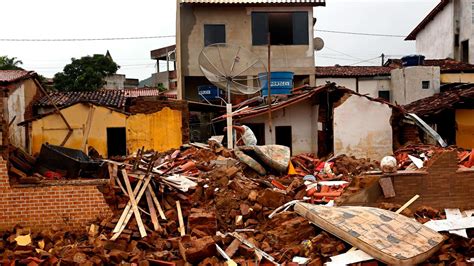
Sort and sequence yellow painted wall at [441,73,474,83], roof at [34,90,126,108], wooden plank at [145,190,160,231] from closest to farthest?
wooden plank at [145,190,160,231]
roof at [34,90,126,108]
yellow painted wall at [441,73,474,83]

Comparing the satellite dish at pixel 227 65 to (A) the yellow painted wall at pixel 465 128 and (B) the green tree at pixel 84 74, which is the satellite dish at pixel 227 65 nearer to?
(A) the yellow painted wall at pixel 465 128

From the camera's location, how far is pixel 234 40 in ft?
71.9

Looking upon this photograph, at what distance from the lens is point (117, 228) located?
313 inches

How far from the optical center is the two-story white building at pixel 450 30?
1007 inches

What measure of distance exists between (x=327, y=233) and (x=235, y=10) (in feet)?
53.5

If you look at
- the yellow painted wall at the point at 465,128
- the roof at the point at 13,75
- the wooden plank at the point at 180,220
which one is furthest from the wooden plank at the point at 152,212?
the yellow painted wall at the point at 465,128

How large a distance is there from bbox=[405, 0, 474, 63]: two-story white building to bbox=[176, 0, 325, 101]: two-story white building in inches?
380

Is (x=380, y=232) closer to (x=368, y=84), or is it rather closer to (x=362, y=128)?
(x=362, y=128)

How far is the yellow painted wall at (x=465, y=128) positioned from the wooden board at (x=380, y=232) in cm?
963

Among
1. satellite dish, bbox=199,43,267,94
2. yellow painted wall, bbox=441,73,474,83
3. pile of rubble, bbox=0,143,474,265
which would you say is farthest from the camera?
yellow painted wall, bbox=441,73,474,83

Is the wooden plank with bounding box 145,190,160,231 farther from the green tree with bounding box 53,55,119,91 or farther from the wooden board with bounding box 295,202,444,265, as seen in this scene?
the green tree with bounding box 53,55,119,91

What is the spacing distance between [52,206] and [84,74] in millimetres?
24240

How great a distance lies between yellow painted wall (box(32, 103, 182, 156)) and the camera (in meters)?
16.4

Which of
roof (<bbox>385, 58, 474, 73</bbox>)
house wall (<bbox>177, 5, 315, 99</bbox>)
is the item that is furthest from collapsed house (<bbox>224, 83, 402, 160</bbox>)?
roof (<bbox>385, 58, 474, 73</bbox>)
